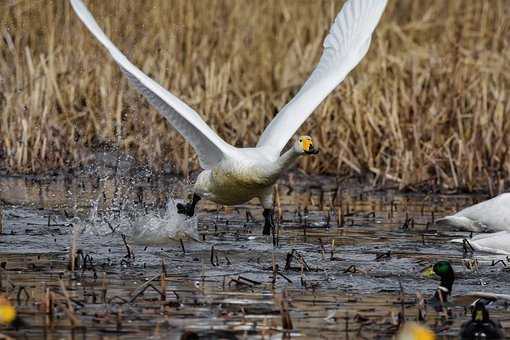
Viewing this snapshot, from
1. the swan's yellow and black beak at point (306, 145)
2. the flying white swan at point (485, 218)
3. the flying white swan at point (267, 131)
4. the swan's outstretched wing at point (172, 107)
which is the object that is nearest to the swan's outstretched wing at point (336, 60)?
the flying white swan at point (267, 131)

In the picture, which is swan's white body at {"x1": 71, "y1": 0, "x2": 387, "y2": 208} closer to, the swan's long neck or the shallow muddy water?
the swan's long neck

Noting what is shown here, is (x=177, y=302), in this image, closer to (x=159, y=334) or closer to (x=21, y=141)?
(x=159, y=334)

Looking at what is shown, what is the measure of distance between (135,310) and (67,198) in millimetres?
5362

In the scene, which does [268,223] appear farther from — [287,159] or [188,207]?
[188,207]

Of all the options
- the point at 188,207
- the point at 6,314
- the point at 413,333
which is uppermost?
the point at 188,207

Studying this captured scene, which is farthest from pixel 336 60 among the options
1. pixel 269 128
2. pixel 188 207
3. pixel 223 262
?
pixel 223 262

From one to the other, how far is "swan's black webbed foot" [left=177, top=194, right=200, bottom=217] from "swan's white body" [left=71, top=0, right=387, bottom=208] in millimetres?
167

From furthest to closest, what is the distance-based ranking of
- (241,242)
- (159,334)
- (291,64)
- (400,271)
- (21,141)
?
(291,64) < (21,141) < (241,242) < (400,271) < (159,334)

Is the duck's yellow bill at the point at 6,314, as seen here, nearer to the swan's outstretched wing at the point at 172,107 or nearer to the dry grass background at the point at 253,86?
the swan's outstretched wing at the point at 172,107

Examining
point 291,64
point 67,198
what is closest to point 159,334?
point 67,198

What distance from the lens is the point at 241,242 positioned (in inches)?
386

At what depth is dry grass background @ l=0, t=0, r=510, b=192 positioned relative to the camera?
13.3m

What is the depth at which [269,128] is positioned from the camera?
1067cm

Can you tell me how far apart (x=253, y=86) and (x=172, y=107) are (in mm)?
5485
